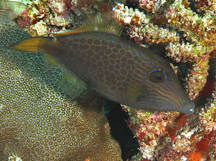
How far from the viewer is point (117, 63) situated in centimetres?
195

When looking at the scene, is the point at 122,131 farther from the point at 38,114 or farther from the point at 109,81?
the point at 109,81

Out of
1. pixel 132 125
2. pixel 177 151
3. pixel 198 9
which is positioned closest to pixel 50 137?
pixel 132 125

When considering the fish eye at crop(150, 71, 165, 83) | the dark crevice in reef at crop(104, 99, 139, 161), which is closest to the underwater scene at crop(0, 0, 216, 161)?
the fish eye at crop(150, 71, 165, 83)

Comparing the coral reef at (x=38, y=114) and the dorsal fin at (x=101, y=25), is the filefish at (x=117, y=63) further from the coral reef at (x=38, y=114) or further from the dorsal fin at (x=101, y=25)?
the coral reef at (x=38, y=114)

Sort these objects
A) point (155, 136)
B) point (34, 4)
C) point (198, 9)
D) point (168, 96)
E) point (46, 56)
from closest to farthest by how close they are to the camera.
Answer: point (168, 96)
point (46, 56)
point (198, 9)
point (155, 136)
point (34, 4)

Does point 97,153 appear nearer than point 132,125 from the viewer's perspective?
No

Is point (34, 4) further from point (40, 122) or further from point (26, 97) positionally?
point (40, 122)

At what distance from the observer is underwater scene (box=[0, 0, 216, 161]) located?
195 centimetres

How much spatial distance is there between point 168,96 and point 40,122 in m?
2.57

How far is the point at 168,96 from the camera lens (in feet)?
6.28

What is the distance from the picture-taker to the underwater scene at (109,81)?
195 cm

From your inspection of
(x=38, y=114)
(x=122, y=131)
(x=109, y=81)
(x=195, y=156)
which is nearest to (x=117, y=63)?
(x=109, y=81)

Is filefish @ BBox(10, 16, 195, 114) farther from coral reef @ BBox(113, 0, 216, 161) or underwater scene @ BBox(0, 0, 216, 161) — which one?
coral reef @ BBox(113, 0, 216, 161)

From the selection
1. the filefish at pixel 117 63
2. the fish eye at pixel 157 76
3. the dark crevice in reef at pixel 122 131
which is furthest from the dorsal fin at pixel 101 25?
the dark crevice in reef at pixel 122 131
